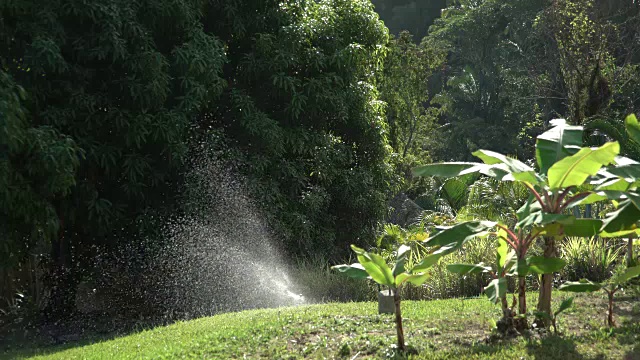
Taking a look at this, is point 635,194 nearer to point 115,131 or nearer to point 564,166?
point 564,166

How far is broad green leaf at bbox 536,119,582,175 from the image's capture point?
5793mm

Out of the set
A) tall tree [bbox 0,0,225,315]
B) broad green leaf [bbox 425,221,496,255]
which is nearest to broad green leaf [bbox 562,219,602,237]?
broad green leaf [bbox 425,221,496,255]

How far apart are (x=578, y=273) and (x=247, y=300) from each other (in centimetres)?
485

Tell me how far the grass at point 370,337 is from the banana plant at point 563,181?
1.96ft

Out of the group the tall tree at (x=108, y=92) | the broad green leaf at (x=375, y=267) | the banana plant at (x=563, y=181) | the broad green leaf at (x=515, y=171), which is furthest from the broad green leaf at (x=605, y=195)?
the tall tree at (x=108, y=92)

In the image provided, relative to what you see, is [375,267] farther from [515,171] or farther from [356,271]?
[515,171]

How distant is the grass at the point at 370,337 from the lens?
5.66 metres

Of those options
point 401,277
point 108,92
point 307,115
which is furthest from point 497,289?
point 307,115

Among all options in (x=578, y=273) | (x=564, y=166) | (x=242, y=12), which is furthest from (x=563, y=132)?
(x=242, y=12)

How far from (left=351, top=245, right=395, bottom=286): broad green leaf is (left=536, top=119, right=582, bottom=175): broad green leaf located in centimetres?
146

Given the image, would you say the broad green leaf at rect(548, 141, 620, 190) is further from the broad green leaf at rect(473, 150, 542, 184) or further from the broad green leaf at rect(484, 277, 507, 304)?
the broad green leaf at rect(484, 277, 507, 304)

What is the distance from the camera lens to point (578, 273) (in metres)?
10.2

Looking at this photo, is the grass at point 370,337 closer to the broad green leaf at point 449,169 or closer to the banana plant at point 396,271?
the banana plant at point 396,271

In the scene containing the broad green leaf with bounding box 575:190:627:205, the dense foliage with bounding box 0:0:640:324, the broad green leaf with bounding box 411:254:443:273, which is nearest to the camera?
the broad green leaf with bounding box 575:190:627:205
